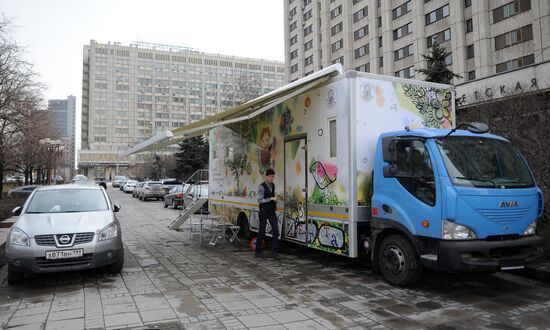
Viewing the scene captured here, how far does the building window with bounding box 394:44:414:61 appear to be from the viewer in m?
50.2

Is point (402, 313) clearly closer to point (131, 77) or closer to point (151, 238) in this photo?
point (151, 238)

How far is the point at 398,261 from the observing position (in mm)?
6223

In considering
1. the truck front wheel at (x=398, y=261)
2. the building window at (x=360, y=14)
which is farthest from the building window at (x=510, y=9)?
the truck front wheel at (x=398, y=261)

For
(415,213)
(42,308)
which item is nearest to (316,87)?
(415,213)

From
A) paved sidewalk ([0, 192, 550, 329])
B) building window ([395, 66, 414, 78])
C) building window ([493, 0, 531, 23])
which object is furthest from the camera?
building window ([395, 66, 414, 78])

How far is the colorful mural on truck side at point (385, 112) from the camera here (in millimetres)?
6918

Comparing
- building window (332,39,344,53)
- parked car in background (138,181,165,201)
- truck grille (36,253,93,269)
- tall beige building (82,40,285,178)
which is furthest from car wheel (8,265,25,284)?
tall beige building (82,40,285,178)

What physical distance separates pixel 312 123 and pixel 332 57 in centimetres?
6259

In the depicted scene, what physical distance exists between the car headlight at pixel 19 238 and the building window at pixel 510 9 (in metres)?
41.8

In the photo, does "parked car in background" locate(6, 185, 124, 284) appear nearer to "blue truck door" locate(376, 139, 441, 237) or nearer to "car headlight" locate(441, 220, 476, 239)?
"blue truck door" locate(376, 139, 441, 237)

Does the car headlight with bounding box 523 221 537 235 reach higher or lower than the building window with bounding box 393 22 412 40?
lower

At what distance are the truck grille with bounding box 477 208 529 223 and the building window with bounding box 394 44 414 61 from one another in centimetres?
4800

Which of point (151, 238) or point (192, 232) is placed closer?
point (151, 238)

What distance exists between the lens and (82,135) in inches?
5344
